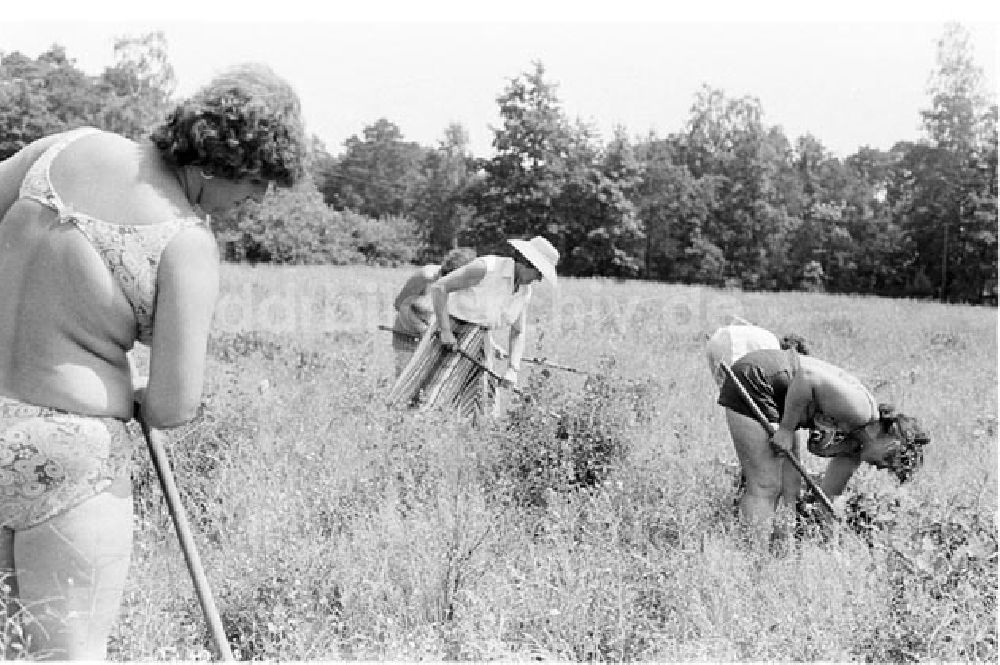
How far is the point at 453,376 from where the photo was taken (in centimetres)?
612

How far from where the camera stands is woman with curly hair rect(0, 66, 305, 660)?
192 cm

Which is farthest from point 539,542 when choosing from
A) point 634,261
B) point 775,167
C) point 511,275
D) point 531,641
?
point 775,167

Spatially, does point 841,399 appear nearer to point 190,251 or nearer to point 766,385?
point 766,385

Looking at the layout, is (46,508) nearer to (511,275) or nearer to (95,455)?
(95,455)

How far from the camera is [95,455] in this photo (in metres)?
1.99

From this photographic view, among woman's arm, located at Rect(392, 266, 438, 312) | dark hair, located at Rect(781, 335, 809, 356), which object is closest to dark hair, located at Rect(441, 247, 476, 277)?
woman's arm, located at Rect(392, 266, 438, 312)

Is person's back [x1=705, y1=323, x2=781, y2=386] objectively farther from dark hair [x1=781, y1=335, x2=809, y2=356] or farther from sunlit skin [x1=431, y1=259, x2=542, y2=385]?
sunlit skin [x1=431, y1=259, x2=542, y2=385]

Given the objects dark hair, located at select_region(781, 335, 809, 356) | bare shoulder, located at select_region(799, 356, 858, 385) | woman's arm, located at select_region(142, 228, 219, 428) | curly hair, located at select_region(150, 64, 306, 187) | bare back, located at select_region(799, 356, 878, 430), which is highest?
curly hair, located at select_region(150, 64, 306, 187)

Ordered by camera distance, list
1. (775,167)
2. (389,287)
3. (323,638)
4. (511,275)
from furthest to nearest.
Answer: (775,167)
(389,287)
(511,275)
(323,638)

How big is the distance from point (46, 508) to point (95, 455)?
0.13m

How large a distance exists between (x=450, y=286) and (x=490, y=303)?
12.2 inches

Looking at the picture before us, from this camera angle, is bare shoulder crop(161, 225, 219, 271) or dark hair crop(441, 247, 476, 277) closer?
bare shoulder crop(161, 225, 219, 271)

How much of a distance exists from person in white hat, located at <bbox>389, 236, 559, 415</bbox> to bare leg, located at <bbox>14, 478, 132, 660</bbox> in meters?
3.89

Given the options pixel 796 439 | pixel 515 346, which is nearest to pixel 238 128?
pixel 796 439
